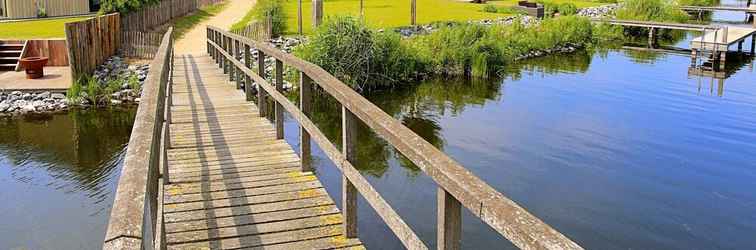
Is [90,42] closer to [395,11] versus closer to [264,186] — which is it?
[264,186]

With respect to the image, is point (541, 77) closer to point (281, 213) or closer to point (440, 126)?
point (440, 126)

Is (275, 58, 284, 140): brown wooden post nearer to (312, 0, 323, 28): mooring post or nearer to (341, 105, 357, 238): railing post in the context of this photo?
(341, 105, 357, 238): railing post

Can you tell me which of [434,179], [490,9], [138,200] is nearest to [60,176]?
[434,179]

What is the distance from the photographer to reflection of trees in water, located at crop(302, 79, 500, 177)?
14766mm

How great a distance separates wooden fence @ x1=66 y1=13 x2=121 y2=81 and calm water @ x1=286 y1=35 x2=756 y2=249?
7434mm

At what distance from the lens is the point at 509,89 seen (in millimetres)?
22469

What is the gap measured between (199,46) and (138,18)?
4505 millimetres

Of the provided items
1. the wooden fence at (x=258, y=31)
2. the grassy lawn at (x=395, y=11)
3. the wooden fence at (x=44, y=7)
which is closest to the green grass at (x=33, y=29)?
the wooden fence at (x=44, y=7)

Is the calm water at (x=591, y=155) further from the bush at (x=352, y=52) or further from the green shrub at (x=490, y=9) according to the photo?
the green shrub at (x=490, y=9)

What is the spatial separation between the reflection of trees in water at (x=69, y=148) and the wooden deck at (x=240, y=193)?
15.3 feet

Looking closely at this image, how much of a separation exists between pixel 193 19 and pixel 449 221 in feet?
119

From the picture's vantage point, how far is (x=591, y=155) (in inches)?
556

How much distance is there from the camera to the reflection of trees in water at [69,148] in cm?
1333

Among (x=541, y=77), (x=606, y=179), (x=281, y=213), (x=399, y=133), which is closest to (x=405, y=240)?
(x=399, y=133)
